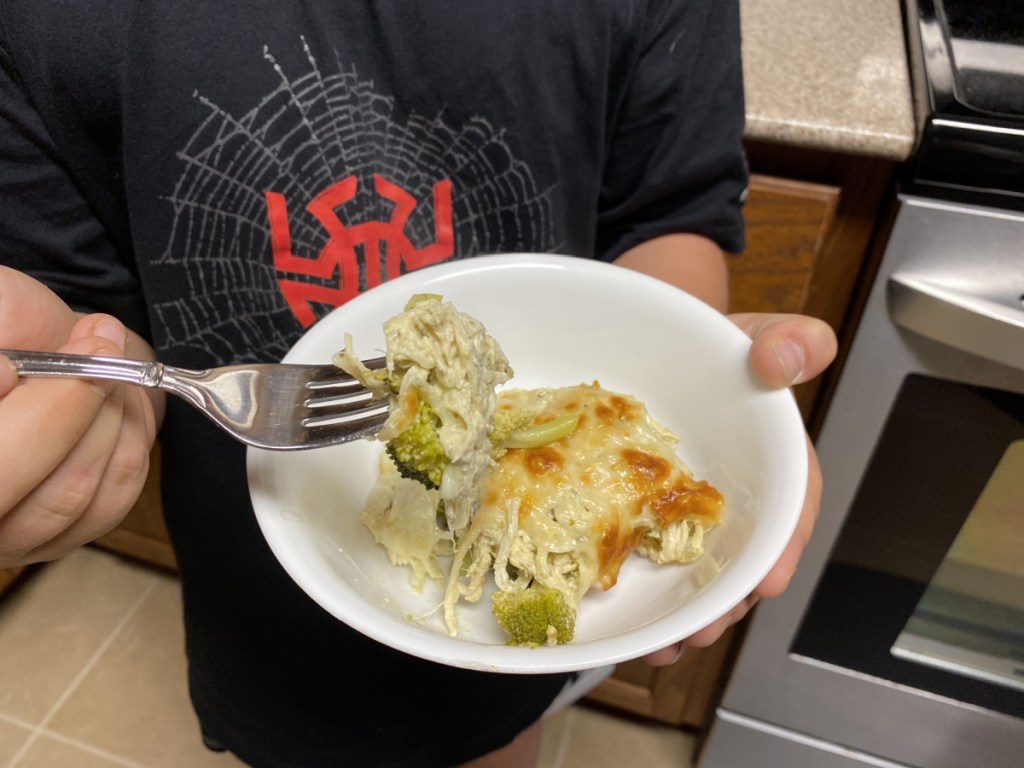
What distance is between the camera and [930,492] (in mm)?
989

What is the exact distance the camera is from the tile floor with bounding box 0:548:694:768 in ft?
5.18

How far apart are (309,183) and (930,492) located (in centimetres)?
81

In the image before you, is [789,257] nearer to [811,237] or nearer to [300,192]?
[811,237]

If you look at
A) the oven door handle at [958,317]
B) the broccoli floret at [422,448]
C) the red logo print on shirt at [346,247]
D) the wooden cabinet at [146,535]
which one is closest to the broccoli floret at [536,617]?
the broccoli floret at [422,448]

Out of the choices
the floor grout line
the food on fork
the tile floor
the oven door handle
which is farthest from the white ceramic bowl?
the floor grout line

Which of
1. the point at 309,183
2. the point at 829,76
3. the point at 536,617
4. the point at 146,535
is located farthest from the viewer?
the point at 146,535

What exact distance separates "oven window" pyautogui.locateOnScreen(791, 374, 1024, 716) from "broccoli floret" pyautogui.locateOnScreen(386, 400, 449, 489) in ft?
1.99

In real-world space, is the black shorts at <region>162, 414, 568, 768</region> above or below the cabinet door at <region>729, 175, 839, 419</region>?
below

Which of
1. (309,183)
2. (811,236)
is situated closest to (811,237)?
(811,236)

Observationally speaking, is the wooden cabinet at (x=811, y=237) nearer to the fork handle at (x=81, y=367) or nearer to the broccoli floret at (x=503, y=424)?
the broccoli floret at (x=503, y=424)

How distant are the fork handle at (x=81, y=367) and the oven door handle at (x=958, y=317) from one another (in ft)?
2.41

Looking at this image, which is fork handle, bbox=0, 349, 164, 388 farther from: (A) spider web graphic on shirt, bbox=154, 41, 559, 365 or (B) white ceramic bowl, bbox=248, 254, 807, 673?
(A) spider web graphic on shirt, bbox=154, 41, 559, 365

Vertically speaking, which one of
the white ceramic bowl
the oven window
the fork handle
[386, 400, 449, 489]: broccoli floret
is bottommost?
the oven window

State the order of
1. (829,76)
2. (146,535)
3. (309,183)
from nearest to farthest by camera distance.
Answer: (309,183) → (829,76) → (146,535)
